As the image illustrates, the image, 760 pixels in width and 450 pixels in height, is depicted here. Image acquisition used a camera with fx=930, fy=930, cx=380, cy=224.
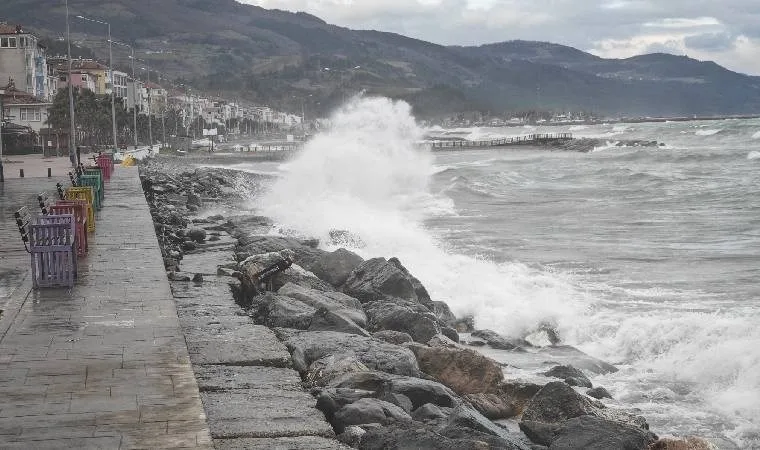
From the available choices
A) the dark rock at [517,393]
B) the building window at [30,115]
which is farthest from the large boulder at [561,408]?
the building window at [30,115]

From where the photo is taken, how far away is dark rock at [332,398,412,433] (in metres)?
6.77

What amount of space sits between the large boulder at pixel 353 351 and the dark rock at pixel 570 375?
2101mm

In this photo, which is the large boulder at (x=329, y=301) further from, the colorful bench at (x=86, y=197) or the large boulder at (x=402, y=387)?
the colorful bench at (x=86, y=197)

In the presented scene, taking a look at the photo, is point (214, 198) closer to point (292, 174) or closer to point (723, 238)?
point (292, 174)

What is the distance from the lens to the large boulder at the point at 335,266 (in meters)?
14.4

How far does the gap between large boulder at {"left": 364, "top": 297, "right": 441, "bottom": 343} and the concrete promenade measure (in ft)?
9.01

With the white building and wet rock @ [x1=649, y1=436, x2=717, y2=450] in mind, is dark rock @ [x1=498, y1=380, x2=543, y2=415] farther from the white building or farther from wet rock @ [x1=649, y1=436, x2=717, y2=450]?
the white building

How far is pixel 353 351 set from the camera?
29.3ft

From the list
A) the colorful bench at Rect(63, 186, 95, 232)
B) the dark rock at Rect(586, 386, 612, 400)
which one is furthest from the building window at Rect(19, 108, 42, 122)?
the dark rock at Rect(586, 386, 612, 400)

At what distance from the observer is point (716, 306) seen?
1483 centimetres

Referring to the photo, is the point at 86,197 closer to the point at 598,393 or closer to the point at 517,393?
the point at 517,393

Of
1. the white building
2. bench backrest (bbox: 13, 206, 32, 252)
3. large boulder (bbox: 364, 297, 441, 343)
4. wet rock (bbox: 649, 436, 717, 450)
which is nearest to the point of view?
wet rock (bbox: 649, 436, 717, 450)

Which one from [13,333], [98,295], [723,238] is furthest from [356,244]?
[13,333]

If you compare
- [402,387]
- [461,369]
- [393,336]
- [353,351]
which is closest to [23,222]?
[393,336]
